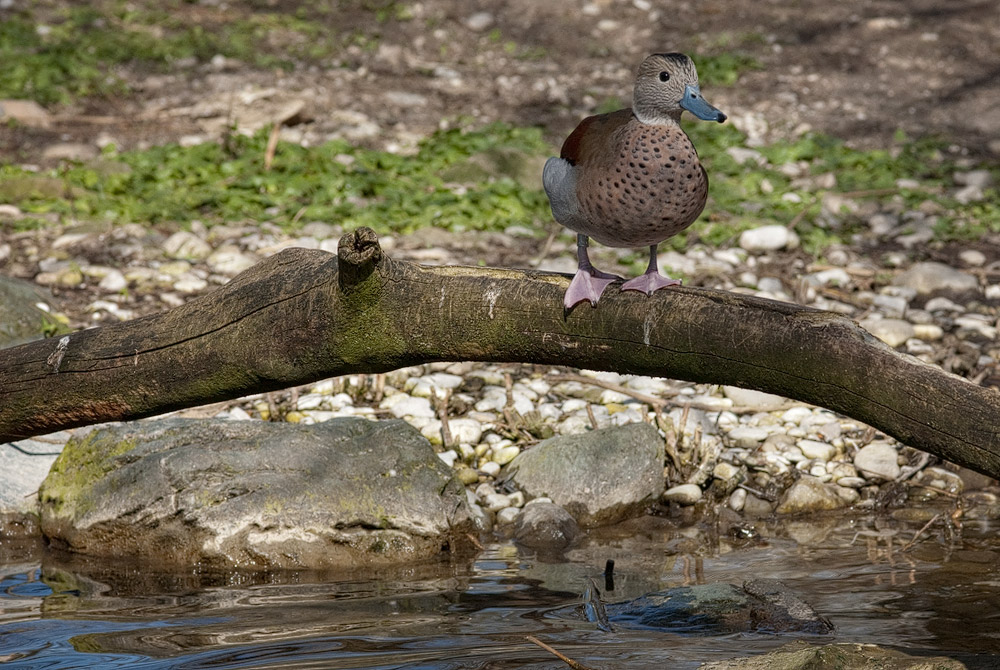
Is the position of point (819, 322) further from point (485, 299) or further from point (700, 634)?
point (700, 634)

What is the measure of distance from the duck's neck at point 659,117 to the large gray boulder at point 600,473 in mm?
2438

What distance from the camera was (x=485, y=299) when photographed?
10.0ft

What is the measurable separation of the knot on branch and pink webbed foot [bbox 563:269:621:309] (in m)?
0.49

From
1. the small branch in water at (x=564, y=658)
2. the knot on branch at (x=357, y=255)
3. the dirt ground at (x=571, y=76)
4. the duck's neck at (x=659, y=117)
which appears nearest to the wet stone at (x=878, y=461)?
the small branch in water at (x=564, y=658)

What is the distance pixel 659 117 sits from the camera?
3357 mm

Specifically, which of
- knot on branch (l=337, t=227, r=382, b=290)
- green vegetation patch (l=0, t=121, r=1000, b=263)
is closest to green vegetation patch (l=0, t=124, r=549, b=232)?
green vegetation patch (l=0, t=121, r=1000, b=263)

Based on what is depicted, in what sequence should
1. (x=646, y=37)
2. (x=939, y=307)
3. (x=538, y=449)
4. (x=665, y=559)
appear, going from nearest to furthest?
(x=665, y=559), (x=538, y=449), (x=939, y=307), (x=646, y=37)

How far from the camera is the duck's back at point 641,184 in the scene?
10.6ft

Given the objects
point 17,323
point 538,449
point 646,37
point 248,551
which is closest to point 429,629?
point 248,551

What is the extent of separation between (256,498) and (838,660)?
2.52 metres

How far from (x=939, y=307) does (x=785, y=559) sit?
9.40 ft

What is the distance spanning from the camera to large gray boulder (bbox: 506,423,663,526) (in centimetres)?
546

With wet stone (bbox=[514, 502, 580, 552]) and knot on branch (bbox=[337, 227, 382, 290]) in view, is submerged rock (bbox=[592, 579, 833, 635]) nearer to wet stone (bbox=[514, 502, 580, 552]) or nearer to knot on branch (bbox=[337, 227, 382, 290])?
wet stone (bbox=[514, 502, 580, 552])

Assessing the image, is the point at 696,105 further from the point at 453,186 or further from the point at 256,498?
the point at 453,186
